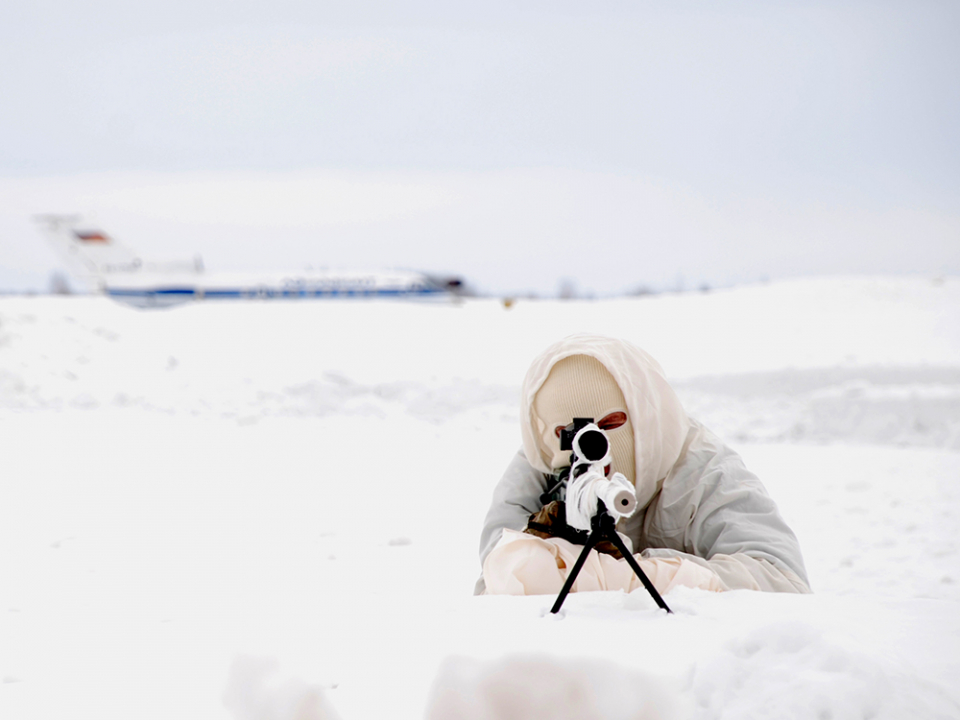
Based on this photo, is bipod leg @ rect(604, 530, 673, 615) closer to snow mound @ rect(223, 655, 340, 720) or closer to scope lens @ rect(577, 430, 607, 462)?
scope lens @ rect(577, 430, 607, 462)

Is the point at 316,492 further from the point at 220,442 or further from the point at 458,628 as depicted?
the point at 458,628

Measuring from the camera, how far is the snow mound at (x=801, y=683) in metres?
1.07

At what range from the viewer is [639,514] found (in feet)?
6.76

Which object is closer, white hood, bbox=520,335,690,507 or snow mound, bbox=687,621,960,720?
snow mound, bbox=687,621,960,720

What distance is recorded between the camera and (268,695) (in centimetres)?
132

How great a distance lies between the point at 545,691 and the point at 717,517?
3.02 feet

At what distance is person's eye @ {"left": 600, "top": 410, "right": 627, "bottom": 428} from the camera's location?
178cm

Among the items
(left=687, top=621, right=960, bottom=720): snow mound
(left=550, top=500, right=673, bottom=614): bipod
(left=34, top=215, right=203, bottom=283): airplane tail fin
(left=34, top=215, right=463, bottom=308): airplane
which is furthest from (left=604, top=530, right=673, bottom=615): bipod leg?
(left=34, top=215, right=203, bottom=283): airplane tail fin

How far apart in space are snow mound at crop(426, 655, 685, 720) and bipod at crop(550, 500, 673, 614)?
0.25 m

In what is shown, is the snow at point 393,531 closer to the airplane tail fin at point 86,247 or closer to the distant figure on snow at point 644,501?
the distant figure on snow at point 644,501

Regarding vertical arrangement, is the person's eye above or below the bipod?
above

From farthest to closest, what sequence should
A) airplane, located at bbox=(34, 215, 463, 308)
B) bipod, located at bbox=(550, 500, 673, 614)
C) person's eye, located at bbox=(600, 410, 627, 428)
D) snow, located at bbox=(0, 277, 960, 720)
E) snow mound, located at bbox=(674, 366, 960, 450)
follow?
airplane, located at bbox=(34, 215, 463, 308) → snow mound, located at bbox=(674, 366, 960, 450) → person's eye, located at bbox=(600, 410, 627, 428) → bipod, located at bbox=(550, 500, 673, 614) → snow, located at bbox=(0, 277, 960, 720)

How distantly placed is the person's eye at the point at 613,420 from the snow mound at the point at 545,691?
2.22 feet

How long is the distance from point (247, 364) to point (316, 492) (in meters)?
6.94
